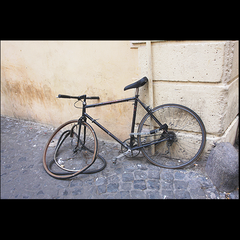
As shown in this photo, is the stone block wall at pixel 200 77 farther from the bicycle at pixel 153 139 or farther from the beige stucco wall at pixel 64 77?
the beige stucco wall at pixel 64 77

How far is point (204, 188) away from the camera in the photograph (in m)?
2.70

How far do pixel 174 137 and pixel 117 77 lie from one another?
135cm

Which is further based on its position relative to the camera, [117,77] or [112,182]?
[117,77]

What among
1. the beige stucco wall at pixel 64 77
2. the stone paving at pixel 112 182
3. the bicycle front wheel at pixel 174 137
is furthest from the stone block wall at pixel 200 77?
the stone paving at pixel 112 182

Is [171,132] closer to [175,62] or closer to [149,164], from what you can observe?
[149,164]

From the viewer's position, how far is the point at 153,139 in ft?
10.9

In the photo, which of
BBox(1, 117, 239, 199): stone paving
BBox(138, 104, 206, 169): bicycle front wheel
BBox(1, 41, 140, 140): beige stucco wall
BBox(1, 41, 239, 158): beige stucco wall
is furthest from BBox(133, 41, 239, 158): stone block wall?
BBox(1, 117, 239, 199): stone paving

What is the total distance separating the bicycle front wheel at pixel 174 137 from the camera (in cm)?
303

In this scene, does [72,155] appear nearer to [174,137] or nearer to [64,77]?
[64,77]

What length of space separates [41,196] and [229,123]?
297 cm

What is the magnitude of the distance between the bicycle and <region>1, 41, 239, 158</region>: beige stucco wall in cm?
16

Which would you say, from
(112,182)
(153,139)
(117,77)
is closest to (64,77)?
(117,77)

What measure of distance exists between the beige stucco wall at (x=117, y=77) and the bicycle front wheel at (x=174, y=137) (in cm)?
14

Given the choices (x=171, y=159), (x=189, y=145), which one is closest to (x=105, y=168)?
(x=171, y=159)
